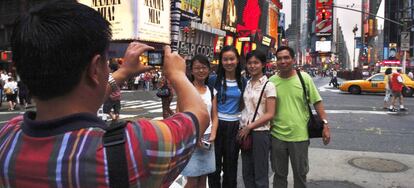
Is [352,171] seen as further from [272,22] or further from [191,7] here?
[272,22]

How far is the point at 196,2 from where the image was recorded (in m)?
48.1

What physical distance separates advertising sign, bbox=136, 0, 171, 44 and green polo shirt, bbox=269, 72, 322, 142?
99.3ft

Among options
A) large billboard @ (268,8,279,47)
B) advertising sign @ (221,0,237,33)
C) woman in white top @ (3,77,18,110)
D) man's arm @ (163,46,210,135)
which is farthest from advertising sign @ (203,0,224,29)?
man's arm @ (163,46,210,135)

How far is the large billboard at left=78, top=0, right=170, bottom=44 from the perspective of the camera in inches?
1331

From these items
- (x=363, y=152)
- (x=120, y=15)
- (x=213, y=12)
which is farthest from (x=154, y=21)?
(x=363, y=152)

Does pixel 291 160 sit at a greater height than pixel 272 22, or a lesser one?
lesser

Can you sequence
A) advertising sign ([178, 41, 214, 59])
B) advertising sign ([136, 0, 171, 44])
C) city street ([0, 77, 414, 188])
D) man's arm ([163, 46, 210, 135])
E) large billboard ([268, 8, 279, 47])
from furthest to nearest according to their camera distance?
large billboard ([268, 8, 279, 47]), advertising sign ([178, 41, 214, 59]), advertising sign ([136, 0, 171, 44]), city street ([0, 77, 414, 188]), man's arm ([163, 46, 210, 135])

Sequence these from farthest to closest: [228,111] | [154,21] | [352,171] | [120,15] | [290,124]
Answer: [154,21]
[120,15]
[352,171]
[228,111]
[290,124]

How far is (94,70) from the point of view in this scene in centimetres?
137

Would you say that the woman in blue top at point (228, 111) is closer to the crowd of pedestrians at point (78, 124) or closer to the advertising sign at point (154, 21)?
the crowd of pedestrians at point (78, 124)

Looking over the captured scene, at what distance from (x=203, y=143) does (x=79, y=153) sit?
327 centimetres

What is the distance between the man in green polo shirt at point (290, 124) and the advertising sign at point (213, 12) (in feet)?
154

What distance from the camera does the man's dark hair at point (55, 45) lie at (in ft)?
4.21

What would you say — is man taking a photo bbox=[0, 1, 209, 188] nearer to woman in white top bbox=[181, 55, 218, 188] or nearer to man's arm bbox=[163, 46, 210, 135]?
man's arm bbox=[163, 46, 210, 135]
